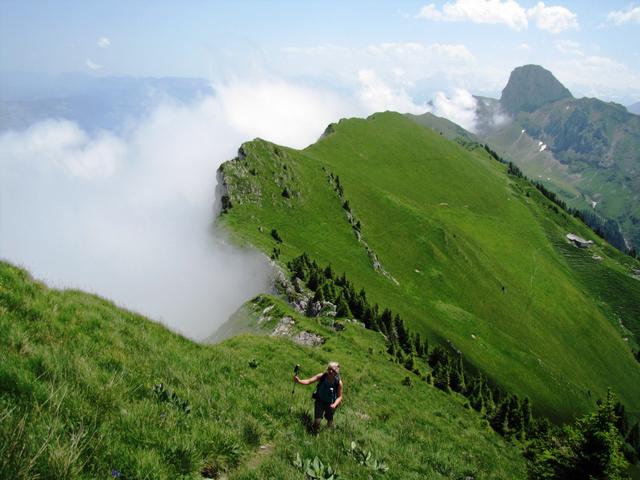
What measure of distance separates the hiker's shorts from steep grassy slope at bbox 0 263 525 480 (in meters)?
0.44

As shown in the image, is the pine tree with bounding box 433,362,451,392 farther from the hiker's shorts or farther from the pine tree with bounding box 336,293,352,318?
the hiker's shorts

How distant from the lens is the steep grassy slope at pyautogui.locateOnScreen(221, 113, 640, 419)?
9088cm

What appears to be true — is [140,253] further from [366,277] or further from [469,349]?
[469,349]

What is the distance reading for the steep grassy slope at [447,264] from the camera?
3578 inches

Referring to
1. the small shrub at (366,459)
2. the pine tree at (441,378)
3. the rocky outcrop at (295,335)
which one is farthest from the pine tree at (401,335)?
the small shrub at (366,459)

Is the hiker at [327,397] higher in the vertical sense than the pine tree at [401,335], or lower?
higher

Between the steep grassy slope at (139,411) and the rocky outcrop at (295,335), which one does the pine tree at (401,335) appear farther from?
the steep grassy slope at (139,411)

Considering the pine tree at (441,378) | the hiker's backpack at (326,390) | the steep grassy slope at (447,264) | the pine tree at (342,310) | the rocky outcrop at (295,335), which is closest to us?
the hiker's backpack at (326,390)

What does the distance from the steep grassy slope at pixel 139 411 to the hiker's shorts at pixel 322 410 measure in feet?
1.43

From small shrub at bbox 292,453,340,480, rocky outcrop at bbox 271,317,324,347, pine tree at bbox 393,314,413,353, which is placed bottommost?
pine tree at bbox 393,314,413,353

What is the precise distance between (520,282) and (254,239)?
10709 centimetres

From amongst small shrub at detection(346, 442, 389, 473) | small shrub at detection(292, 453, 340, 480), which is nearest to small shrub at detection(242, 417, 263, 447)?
small shrub at detection(292, 453, 340, 480)

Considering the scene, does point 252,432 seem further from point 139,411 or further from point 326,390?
point 326,390

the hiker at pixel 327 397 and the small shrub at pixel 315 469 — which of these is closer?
the small shrub at pixel 315 469
